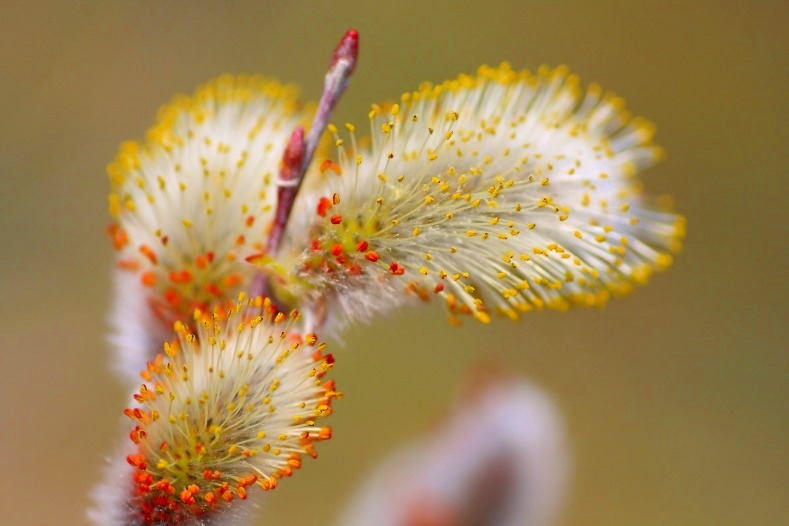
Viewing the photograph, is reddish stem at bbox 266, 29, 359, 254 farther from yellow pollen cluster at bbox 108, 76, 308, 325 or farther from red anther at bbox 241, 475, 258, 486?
red anther at bbox 241, 475, 258, 486

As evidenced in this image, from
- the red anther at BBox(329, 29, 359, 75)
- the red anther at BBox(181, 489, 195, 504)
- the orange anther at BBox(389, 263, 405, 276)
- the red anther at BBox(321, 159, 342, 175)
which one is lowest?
the red anther at BBox(181, 489, 195, 504)

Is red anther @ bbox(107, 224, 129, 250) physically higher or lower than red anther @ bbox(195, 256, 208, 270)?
higher

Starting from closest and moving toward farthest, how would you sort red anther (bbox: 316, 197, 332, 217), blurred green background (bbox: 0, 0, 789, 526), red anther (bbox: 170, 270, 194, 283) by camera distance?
red anther (bbox: 316, 197, 332, 217) → red anther (bbox: 170, 270, 194, 283) → blurred green background (bbox: 0, 0, 789, 526)

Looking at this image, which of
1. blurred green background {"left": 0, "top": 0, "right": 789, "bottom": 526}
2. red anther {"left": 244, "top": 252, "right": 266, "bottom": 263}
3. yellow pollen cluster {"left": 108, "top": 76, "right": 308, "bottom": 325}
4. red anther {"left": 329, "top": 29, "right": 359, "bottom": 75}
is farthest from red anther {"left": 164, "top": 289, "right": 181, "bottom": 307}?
blurred green background {"left": 0, "top": 0, "right": 789, "bottom": 526}

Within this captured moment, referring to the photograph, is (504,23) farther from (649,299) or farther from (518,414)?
(518,414)

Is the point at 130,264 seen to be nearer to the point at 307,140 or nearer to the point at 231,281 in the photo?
the point at 231,281
